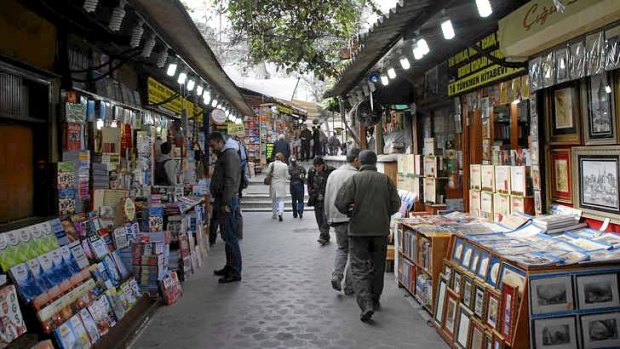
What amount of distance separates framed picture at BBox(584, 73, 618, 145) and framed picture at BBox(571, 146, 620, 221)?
9 cm

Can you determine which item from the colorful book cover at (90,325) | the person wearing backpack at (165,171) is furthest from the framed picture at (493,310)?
the person wearing backpack at (165,171)

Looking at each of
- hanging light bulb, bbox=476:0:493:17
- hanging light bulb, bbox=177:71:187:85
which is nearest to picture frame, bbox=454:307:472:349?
hanging light bulb, bbox=476:0:493:17

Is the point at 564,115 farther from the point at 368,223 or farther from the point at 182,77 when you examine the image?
the point at 182,77

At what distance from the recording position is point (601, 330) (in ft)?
11.9

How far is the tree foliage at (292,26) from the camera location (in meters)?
14.6

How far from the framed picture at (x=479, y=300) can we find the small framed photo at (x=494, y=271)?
0.11m

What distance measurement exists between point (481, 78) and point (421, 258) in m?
2.53

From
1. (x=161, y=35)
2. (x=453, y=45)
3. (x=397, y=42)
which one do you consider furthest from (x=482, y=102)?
(x=161, y=35)

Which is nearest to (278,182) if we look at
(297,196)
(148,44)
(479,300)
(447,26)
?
(297,196)

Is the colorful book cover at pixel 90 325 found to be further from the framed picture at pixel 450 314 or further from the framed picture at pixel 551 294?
the framed picture at pixel 551 294

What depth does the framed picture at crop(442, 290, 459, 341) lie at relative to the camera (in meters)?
4.74

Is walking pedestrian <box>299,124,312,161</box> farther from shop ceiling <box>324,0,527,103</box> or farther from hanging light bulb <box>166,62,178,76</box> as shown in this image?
hanging light bulb <box>166,62,178,76</box>

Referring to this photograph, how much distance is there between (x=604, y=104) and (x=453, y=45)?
10.3ft

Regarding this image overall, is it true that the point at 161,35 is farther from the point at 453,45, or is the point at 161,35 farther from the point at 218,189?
the point at 453,45
